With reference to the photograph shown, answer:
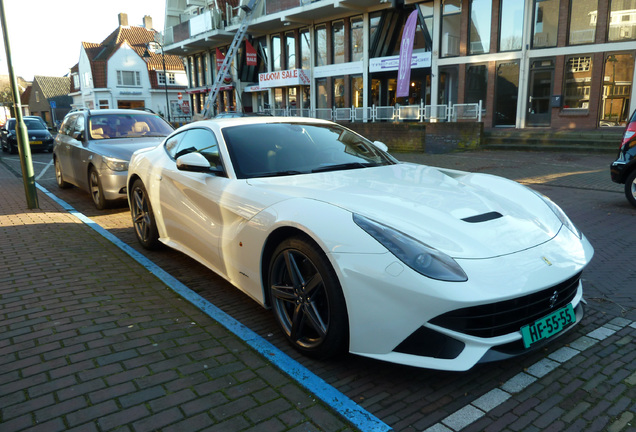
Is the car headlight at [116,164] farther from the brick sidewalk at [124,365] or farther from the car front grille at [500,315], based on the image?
the car front grille at [500,315]

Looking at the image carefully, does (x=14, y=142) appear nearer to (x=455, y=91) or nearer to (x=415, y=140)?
(x=415, y=140)

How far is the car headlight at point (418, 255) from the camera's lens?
2407 millimetres

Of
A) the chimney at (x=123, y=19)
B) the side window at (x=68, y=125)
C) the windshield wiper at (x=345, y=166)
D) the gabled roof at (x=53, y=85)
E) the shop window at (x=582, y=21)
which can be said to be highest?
the chimney at (x=123, y=19)

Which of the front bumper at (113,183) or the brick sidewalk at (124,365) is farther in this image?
the front bumper at (113,183)

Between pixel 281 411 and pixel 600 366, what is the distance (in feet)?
6.46

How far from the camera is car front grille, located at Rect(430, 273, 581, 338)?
94.7 inches

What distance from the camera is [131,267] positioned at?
4.82m

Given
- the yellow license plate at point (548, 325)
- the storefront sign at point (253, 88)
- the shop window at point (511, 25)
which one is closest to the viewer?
the yellow license plate at point (548, 325)

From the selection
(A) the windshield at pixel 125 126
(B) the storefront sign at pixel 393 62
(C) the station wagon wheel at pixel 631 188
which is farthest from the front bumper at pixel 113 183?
(B) the storefront sign at pixel 393 62

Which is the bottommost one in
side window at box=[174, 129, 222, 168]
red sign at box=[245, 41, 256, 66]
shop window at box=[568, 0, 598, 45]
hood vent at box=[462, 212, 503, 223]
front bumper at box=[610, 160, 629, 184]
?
front bumper at box=[610, 160, 629, 184]

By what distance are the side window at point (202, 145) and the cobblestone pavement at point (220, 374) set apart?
1.21m

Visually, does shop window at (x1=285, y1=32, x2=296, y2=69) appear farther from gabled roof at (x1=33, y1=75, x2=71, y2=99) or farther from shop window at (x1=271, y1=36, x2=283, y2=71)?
gabled roof at (x1=33, y1=75, x2=71, y2=99)

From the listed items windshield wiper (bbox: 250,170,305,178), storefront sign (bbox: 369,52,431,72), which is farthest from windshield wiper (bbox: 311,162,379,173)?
storefront sign (bbox: 369,52,431,72)

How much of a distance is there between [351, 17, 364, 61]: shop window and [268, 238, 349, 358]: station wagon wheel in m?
24.7
